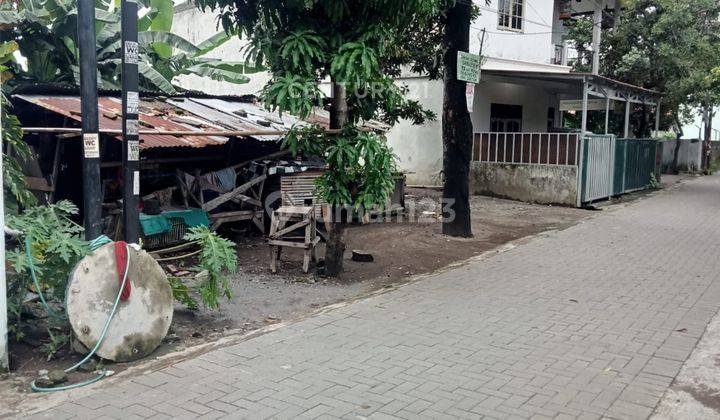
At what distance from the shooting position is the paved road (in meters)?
4.31

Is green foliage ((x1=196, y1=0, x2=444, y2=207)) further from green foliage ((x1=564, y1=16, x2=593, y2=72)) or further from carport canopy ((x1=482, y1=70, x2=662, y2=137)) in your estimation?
green foliage ((x1=564, y1=16, x2=593, y2=72))

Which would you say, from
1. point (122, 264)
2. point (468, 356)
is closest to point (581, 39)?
point (468, 356)

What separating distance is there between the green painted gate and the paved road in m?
7.26

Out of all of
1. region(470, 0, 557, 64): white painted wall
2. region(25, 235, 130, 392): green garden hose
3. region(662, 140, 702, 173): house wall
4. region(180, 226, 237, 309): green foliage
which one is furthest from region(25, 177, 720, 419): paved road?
region(662, 140, 702, 173): house wall

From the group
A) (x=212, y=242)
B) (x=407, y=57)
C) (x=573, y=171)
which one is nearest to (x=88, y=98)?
(x=212, y=242)

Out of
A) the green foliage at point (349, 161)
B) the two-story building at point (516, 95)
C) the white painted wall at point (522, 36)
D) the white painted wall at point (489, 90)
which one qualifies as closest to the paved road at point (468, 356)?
the green foliage at point (349, 161)

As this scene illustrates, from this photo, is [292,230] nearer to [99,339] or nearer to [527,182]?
[99,339]

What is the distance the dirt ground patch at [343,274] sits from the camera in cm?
574

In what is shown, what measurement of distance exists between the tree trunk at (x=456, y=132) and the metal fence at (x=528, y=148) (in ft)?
18.5

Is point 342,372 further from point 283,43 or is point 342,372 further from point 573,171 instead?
point 573,171

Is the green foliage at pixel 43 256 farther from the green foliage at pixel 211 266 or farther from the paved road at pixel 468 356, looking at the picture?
the paved road at pixel 468 356

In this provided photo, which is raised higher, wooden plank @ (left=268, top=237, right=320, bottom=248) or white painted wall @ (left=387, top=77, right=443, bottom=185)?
white painted wall @ (left=387, top=77, right=443, bottom=185)

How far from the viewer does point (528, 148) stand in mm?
16281

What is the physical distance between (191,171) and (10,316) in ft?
17.2
